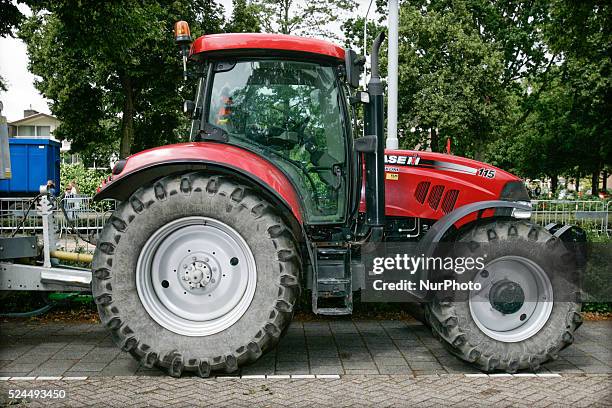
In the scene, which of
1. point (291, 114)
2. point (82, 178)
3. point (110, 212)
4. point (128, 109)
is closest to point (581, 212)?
point (291, 114)

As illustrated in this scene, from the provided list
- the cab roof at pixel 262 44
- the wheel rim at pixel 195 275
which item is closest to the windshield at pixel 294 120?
the cab roof at pixel 262 44

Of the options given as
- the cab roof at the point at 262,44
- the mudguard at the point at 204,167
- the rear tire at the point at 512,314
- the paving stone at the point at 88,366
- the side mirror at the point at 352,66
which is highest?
the cab roof at the point at 262,44

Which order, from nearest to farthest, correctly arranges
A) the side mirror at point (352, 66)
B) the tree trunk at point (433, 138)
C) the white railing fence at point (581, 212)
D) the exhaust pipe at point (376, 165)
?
the side mirror at point (352, 66) < the exhaust pipe at point (376, 165) < the white railing fence at point (581, 212) < the tree trunk at point (433, 138)

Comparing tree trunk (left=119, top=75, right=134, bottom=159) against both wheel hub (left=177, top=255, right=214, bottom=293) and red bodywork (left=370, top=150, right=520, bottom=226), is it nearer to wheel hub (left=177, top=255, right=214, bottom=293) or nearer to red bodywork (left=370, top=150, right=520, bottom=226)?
red bodywork (left=370, top=150, right=520, bottom=226)

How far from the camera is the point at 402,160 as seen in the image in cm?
587

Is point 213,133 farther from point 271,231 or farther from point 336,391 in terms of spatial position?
point 336,391

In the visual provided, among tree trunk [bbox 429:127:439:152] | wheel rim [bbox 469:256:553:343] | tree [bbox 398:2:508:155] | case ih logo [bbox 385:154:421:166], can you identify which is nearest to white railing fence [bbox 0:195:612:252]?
case ih logo [bbox 385:154:421:166]

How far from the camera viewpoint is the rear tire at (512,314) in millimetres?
5113

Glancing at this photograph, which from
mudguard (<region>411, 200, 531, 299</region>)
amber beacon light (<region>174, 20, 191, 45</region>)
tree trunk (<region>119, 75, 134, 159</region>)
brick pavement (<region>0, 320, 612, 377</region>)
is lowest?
brick pavement (<region>0, 320, 612, 377</region>)

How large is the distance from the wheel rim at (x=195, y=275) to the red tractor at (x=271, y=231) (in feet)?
0.03

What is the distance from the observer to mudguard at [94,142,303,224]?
4.96 metres

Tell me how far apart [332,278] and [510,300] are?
4.77 feet

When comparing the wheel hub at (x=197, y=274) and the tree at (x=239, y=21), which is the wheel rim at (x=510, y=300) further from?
the tree at (x=239, y=21)

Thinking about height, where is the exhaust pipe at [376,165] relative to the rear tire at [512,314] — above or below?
above
